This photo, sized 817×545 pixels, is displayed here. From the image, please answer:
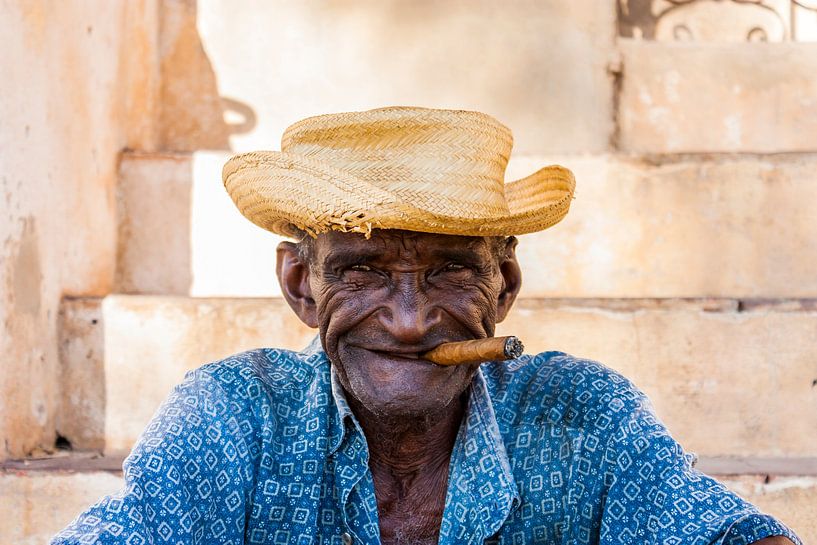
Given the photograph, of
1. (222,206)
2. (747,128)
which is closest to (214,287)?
(222,206)

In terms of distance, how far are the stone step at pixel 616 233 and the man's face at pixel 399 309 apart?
1863 millimetres

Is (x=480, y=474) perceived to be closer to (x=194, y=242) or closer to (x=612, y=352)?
(x=612, y=352)

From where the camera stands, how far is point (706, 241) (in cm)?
414

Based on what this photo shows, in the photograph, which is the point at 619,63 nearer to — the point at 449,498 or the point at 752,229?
the point at 752,229

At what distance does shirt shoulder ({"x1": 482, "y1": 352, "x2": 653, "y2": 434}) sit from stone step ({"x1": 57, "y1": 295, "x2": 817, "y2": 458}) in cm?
105

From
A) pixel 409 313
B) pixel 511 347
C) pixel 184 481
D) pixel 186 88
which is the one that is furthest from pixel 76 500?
pixel 186 88


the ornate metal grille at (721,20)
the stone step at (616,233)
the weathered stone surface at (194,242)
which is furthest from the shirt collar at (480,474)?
the ornate metal grille at (721,20)

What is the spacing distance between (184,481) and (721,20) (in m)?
4.38

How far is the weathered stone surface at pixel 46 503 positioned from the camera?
11.0ft

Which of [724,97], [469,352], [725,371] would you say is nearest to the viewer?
[469,352]

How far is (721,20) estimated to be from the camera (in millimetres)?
5656

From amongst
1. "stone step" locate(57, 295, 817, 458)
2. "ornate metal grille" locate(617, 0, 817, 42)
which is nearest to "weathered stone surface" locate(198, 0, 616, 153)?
"ornate metal grille" locate(617, 0, 817, 42)

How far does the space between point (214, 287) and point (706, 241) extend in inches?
76.8

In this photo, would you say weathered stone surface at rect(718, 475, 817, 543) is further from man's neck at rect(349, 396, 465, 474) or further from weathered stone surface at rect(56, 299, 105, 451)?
weathered stone surface at rect(56, 299, 105, 451)
